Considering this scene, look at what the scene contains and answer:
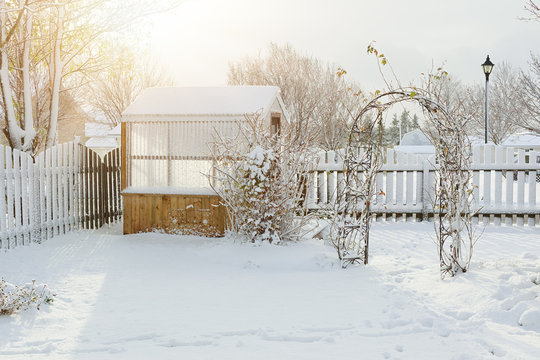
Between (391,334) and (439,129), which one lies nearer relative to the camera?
(391,334)

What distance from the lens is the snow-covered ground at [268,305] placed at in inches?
182

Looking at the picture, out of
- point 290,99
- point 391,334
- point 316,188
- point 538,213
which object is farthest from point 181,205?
point 290,99

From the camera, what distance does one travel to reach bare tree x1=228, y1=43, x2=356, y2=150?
2836cm

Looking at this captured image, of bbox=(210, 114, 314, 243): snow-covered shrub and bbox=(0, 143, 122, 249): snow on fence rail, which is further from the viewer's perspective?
bbox=(0, 143, 122, 249): snow on fence rail

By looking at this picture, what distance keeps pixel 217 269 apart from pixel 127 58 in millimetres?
7234

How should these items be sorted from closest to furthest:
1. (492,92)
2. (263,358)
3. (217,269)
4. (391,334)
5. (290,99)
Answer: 1. (263,358)
2. (391,334)
3. (217,269)
4. (290,99)
5. (492,92)

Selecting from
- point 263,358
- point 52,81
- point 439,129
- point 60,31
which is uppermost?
point 60,31

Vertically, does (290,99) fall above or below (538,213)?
above

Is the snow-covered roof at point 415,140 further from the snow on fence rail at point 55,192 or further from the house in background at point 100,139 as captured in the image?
the snow on fence rail at point 55,192

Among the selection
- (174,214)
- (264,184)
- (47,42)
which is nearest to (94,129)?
(47,42)

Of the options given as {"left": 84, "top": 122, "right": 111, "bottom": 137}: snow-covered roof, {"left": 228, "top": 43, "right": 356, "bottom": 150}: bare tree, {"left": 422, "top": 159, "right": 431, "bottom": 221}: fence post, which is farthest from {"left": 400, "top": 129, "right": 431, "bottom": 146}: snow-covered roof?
{"left": 422, "top": 159, "right": 431, "bottom": 221}: fence post

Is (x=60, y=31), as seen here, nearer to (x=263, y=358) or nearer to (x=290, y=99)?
(x=263, y=358)

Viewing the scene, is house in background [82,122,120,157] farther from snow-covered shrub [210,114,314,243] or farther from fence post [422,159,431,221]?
snow-covered shrub [210,114,314,243]

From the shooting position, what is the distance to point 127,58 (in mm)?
13000
